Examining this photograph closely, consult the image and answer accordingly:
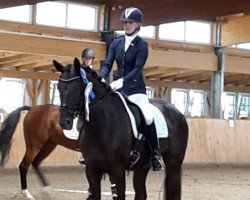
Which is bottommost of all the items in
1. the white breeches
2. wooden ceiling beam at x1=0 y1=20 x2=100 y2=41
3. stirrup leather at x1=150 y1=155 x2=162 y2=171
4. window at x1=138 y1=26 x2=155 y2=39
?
stirrup leather at x1=150 y1=155 x2=162 y2=171

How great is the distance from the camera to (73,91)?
4543mm

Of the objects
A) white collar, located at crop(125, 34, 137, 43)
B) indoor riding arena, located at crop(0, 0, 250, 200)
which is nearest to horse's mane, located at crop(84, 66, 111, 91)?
white collar, located at crop(125, 34, 137, 43)

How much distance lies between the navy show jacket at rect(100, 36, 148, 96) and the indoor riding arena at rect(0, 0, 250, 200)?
7.10 ft

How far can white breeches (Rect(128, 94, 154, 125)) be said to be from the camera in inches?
205

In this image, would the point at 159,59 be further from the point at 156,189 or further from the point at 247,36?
the point at 156,189

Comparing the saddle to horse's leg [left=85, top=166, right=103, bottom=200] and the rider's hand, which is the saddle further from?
horse's leg [left=85, top=166, right=103, bottom=200]

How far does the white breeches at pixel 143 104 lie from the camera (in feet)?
17.0

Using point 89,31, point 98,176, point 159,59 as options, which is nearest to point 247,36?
point 159,59

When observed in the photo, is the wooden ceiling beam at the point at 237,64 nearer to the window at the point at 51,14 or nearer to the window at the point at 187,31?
the window at the point at 187,31

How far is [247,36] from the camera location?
14820 millimetres

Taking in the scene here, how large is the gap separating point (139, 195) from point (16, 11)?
9903 mm

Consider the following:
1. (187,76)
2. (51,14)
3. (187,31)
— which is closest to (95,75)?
(51,14)

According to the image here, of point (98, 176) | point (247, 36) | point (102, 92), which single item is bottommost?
point (98, 176)

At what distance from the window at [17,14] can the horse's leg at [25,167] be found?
7.00m
